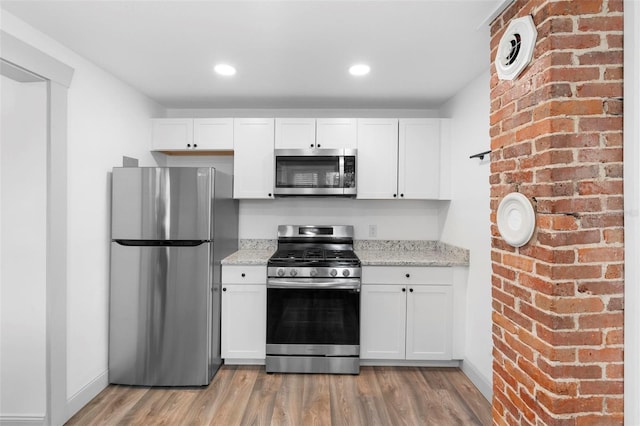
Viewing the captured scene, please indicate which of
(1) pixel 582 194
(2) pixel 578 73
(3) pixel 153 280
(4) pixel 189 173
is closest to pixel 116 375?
(3) pixel 153 280

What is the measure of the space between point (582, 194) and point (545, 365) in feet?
2.34

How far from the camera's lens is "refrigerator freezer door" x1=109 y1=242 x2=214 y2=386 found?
267 centimetres

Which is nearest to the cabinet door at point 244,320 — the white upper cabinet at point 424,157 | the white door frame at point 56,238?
the white door frame at point 56,238

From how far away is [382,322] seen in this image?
9.87 feet

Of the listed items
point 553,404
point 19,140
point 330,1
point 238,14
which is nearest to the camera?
point 553,404

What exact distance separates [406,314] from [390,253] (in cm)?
69

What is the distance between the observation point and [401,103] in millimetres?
3396

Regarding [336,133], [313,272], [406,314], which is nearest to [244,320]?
[313,272]

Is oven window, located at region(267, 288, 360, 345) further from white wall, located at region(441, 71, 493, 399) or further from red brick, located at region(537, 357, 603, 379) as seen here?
red brick, located at region(537, 357, 603, 379)

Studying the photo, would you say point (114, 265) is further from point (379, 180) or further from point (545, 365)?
point (545, 365)

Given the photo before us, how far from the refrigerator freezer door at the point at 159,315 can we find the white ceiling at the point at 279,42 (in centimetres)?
136

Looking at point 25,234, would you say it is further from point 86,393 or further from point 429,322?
point 429,322

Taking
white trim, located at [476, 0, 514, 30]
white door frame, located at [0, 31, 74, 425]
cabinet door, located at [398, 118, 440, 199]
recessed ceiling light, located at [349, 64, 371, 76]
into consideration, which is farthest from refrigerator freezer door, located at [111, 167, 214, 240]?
white trim, located at [476, 0, 514, 30]

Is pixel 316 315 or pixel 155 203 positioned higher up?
pixel 155 203
